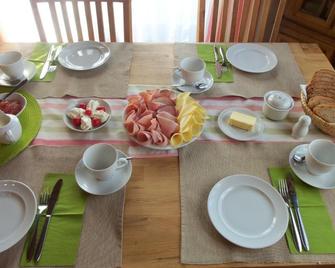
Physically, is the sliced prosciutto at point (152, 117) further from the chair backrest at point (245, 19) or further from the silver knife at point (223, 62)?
the chair backrest at point (245, 19)

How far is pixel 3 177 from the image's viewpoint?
0.86 metres

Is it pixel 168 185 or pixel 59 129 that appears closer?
pixel 168 185

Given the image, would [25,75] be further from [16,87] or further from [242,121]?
[242,121]

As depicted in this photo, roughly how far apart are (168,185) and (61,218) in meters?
0.29

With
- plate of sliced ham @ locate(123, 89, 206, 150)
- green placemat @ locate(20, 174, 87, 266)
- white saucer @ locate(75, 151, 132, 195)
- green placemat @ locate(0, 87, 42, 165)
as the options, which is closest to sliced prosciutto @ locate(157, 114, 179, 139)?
plate of sliced ham @ locate(123, 89, 206, 150)

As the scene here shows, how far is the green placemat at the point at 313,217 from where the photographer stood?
74cm

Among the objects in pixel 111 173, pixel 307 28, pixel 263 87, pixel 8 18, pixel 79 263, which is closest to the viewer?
pixel 79 263

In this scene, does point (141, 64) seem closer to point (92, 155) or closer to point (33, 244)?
point (92, 155)

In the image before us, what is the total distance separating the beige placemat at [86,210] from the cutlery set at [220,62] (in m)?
0.60

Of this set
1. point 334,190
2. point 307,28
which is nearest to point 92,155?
point 334,190

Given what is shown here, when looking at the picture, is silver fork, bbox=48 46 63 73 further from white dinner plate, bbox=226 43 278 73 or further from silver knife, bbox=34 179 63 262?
white dinner plate, bbox=226 43 278 73

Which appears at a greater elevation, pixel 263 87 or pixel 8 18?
pixel 263 87

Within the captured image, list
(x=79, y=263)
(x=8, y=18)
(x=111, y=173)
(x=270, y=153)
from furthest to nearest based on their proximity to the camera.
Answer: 1. (x=8, y=18)
2. (x=270, y=153)
3. (x=111, y=173)
4. (x=79, y=263)

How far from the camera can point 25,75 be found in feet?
3.80
